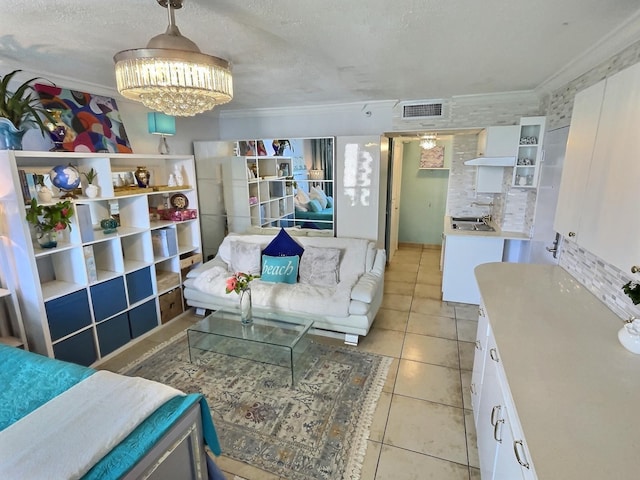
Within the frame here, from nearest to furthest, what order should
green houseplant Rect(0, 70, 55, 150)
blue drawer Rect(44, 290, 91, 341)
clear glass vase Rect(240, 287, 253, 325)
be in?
green houseplant Rect(0, 70, 55, 150), blue drawer Rect(44, 290, 91, 341), clear glass vase Rect(240, 287, 253, 325)

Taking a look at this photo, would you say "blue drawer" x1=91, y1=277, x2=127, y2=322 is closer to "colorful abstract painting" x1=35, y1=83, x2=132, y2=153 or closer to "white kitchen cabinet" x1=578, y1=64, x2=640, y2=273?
"colorful abstract painting" x1=35, y1=83, x2=132, y2=153

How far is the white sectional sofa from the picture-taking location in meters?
3.08

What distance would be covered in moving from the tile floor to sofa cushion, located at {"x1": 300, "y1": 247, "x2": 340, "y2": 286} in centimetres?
70

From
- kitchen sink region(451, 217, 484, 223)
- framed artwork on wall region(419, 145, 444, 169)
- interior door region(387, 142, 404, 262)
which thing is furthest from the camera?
framed artwork on wall region(419, 145, 444, 169)

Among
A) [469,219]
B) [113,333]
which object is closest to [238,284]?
[113,333]

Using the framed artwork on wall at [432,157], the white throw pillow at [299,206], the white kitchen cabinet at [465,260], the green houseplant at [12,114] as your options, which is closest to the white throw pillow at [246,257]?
the white throw pillow at [299,206]

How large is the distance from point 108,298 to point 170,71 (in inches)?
92.5

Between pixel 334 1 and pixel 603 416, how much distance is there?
1.89m

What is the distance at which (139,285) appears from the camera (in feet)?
10.7

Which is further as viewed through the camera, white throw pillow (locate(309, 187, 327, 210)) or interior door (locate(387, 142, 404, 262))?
interior door (locate(387, 142, 404, 262))

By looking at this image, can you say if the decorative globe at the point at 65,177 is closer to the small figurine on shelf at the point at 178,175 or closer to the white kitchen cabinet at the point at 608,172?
the small figurine on shelf at the point at 178,175

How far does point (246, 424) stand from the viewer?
2203 mm

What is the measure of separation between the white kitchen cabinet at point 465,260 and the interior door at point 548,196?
428 mm

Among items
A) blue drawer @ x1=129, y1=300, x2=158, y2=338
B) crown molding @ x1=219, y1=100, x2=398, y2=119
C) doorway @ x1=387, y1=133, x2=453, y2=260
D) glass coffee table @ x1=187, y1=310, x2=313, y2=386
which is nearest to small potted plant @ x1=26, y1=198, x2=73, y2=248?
blue drawer @ x1=129, y1=300, x2=158, y2=338
